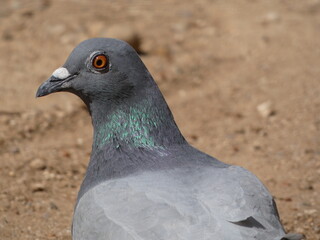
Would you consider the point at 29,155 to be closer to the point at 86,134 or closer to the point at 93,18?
the point at 86,134

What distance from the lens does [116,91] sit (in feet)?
12.7

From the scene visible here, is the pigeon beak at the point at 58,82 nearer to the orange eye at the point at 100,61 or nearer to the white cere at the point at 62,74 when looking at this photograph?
the white cere at the point at 62,74

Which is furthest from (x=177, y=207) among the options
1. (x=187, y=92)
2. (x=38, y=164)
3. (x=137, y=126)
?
(x=187, y=92)

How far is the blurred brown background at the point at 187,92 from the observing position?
203 inches

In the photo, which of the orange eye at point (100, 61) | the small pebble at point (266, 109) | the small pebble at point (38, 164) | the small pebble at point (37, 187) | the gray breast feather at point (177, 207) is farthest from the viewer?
the small pebble at point (266, 109)

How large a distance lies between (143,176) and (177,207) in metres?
0.42

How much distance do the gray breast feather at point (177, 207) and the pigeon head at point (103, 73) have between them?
1.74 ft

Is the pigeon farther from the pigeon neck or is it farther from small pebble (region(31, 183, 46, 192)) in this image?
small pebble (region(31, 183, 46, 192))

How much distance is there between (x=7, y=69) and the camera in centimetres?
734

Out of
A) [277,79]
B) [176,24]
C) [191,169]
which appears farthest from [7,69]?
[191,169]

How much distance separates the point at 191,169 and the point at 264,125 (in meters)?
2.97

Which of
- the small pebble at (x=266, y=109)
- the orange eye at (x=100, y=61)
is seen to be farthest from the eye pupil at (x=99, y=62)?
the small pebble at (x=266, y=109)

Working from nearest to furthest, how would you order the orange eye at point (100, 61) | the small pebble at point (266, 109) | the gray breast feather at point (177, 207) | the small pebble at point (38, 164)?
the gray breast feather at point (177, 207)
the orange eye at point (100, 61)
the small pebble at point (38, 164)
the small pebble at point (266, 109)

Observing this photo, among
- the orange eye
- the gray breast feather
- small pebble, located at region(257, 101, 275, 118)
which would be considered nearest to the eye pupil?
the orange eye
